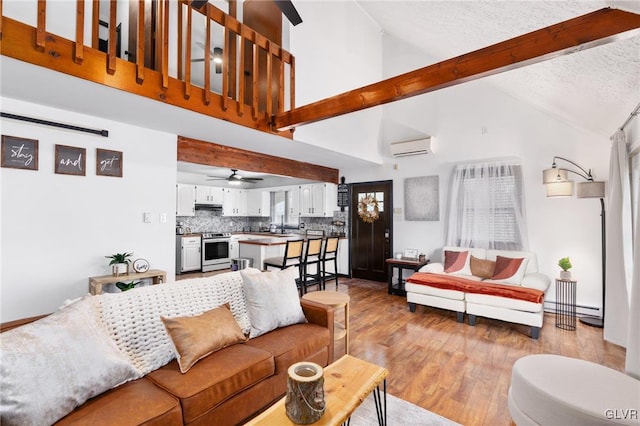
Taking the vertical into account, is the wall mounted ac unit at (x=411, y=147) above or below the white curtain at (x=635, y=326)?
above

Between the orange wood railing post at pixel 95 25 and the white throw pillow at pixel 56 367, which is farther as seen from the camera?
the orange wood railing post at pixel 95 25

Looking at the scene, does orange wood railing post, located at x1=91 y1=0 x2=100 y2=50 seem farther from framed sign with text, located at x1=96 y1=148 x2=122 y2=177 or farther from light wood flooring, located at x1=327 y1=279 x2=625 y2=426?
light wood flooring, located at x1=327 y1=279 x2=625 y2=426

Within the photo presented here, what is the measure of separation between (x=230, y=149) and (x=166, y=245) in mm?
1602

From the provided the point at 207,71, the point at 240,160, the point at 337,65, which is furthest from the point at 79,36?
the point at 337,65

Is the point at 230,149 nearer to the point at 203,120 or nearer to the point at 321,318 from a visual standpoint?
the point at 203,120

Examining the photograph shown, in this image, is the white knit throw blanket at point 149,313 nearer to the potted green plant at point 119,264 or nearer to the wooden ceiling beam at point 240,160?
the potted green plant at point 119,264

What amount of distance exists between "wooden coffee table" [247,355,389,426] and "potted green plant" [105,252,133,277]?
2456 mm

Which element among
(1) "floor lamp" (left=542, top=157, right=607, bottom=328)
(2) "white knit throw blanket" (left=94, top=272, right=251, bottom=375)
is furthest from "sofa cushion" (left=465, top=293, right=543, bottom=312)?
(2) "white knit throw blanket" (left=94, top=272, right=251, bottom=375)

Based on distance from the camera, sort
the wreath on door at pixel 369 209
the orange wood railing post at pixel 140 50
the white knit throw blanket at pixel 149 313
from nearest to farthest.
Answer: the white knit throw blanket at pixel 149 313
the orange wood railing post at pixel 140 50
the wreath on door at pixel 369 209

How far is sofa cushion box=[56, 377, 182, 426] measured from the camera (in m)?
1.32

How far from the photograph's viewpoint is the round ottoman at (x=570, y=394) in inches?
57.7

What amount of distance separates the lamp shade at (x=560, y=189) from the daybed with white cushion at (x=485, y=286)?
3.00 ft

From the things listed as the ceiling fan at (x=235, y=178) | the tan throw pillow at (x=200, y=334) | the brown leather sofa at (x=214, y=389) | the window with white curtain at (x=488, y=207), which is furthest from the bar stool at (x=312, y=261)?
the tan throw pillow at (x=200, y=334)

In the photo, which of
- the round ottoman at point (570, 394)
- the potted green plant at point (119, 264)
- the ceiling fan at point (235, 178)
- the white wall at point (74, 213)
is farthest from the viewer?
the ceiling fan at point (235, 178)
